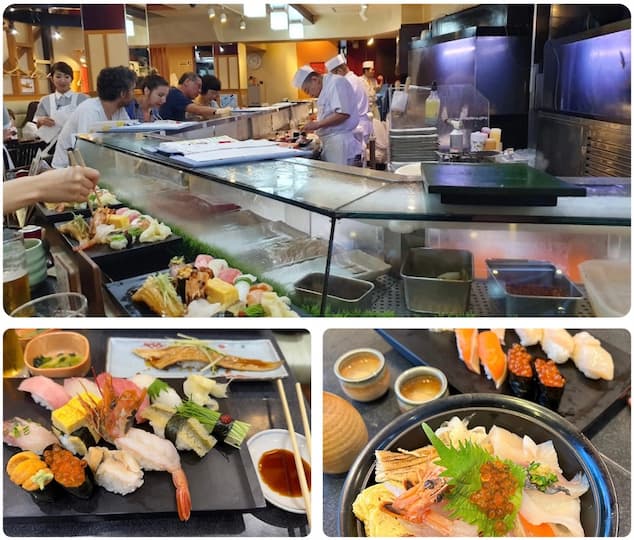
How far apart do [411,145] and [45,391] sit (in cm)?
282

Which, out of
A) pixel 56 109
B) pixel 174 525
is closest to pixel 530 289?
pixel 174 525

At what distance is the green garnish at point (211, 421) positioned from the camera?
138 centimetres

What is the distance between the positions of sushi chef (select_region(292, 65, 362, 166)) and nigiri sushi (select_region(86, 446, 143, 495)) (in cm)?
278

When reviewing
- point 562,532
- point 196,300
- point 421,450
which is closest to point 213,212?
point 196,300

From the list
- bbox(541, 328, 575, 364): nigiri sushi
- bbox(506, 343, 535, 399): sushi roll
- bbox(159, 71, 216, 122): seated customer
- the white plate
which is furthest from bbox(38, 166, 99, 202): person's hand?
bbox(159, 71, 216, 122): seated customer

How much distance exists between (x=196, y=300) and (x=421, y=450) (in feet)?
2.14

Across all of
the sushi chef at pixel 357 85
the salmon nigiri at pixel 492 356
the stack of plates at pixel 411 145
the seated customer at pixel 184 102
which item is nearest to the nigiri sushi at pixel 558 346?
the salmon nigiri at pixel 492 356

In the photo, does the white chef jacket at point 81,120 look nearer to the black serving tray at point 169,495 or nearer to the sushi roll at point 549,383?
the black serving tray at point 169,495

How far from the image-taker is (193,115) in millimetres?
3510

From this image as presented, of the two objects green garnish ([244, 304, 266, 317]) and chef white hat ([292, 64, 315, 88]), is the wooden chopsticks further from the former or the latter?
chef white hat ([292, 64, 315, 88])

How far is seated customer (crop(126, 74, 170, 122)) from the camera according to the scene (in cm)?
287

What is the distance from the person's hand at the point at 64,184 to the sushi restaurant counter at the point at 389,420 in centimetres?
65

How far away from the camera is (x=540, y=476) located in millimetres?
1155

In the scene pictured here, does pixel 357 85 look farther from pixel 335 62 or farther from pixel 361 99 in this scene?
pixel 335 62
